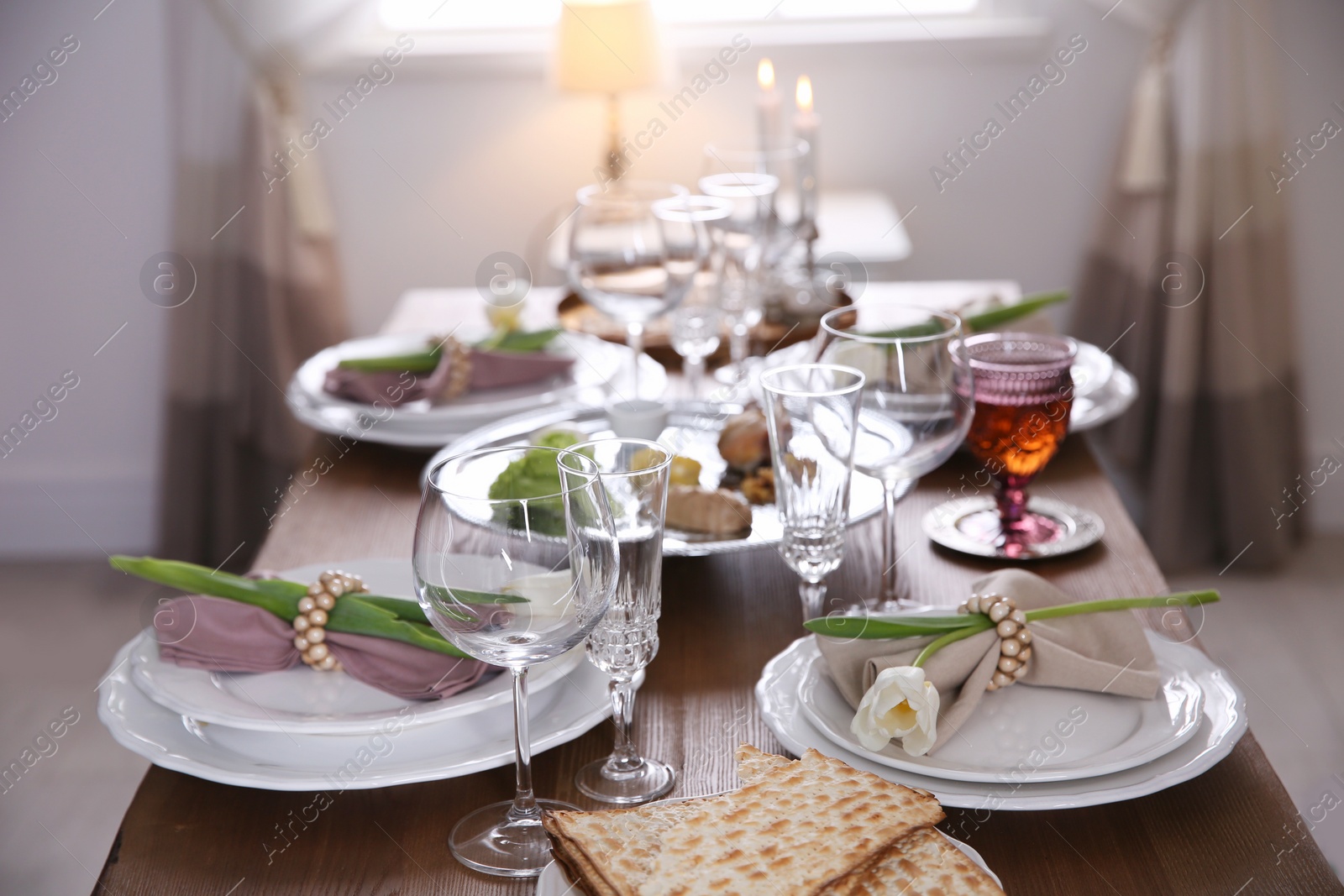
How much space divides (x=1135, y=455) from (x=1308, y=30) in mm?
1180

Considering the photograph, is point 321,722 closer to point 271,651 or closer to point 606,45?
point 271,651

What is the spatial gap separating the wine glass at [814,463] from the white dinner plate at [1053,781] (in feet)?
0.28

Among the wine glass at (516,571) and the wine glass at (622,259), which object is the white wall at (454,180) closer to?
the wine glass at (622,259)

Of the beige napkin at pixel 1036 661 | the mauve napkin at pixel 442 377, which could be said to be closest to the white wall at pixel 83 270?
the mauve napkin at pixel 442 377

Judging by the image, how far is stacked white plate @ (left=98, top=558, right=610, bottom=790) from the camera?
0.79 m

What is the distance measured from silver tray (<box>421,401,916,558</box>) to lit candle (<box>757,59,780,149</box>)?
798mm

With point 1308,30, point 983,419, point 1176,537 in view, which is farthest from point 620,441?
point 1308,30

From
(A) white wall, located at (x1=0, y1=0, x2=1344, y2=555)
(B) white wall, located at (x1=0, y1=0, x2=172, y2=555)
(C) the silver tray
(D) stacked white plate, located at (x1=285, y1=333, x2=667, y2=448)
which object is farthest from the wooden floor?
(C) the silver tray

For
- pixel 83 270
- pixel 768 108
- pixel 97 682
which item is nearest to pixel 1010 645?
pixel 768 108

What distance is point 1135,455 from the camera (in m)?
3.35

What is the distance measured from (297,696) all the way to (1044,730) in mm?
527

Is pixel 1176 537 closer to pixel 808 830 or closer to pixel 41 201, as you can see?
pixel 808 830

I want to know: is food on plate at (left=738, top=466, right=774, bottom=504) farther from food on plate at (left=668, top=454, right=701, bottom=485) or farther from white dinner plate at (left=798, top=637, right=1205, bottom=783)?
white dinner plate at (left=798, top=637, right=1205, bottom=783)

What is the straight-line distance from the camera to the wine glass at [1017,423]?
1132 millimetres
